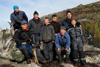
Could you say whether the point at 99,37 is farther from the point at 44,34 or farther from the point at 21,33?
the point at 21,33

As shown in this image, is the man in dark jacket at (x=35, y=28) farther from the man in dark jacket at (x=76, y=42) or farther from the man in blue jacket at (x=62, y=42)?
the man in dark jacket at (x=76, y=42)

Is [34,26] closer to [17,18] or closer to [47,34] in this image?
[47,34]

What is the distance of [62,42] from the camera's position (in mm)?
6461

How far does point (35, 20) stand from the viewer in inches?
271

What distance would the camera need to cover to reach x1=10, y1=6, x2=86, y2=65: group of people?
6180mm

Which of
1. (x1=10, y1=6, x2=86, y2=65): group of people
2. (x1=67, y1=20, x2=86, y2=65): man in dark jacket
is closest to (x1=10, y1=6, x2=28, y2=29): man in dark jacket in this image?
(x1=10, y1=6, x2=86, y2=65): group of people

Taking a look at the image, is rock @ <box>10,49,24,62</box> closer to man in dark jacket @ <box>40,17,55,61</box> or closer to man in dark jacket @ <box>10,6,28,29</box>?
man in dark jacket @ <box>40,17,55,61</box>

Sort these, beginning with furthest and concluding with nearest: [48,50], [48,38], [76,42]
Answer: [48,50] < [48,38] < [76,42]

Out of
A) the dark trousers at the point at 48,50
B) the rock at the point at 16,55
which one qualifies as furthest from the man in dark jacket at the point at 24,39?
the dark trousers at the point at 48,50

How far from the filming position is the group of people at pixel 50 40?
6.18 meters

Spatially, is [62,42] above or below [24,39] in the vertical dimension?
below

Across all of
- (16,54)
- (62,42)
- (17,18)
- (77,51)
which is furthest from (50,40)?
(17,18)

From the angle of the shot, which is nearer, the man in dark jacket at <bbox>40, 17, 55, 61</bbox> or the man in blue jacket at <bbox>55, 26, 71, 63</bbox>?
the man in blue jacket at <bbox>55, 26, 71, 63</bbox>

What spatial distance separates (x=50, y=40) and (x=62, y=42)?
Result: 2.49 feet
